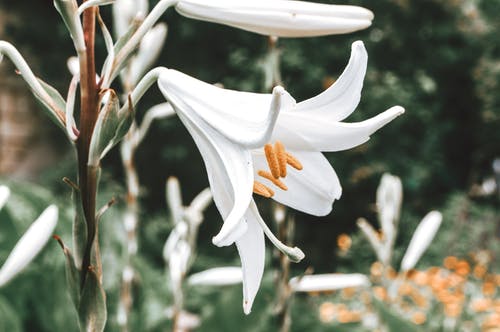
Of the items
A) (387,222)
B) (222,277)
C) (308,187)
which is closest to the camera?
(308,187)

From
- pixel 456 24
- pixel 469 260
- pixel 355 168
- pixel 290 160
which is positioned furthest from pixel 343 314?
pixel 456 24

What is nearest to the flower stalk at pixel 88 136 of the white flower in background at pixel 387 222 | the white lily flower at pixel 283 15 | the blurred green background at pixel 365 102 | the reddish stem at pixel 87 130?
the reddish stem at pixel 87 130

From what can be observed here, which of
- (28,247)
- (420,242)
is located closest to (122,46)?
(28,247)

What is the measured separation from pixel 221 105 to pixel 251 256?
150mm

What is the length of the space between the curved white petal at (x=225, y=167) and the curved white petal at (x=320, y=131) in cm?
8

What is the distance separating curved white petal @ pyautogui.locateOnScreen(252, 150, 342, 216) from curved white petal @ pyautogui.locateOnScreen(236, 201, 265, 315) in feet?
0.22

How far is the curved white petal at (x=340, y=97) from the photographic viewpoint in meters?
0.58

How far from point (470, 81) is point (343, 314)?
339 centimetres

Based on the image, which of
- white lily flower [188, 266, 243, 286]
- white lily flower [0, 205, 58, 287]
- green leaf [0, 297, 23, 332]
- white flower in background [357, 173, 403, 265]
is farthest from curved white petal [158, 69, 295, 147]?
green leaf [0, 297, 23, 332]

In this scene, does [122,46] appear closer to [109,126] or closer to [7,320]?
[109,126]

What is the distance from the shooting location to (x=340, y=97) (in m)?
0.60

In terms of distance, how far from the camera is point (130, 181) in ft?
4.42

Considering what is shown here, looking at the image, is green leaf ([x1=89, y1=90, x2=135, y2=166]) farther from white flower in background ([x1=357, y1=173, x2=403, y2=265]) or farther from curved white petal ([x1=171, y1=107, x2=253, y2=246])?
white flower in background ([x1=357, y1=173, x2=403, y2=265])

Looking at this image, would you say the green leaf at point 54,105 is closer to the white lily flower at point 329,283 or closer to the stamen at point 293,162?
the stamen at point 293,162
